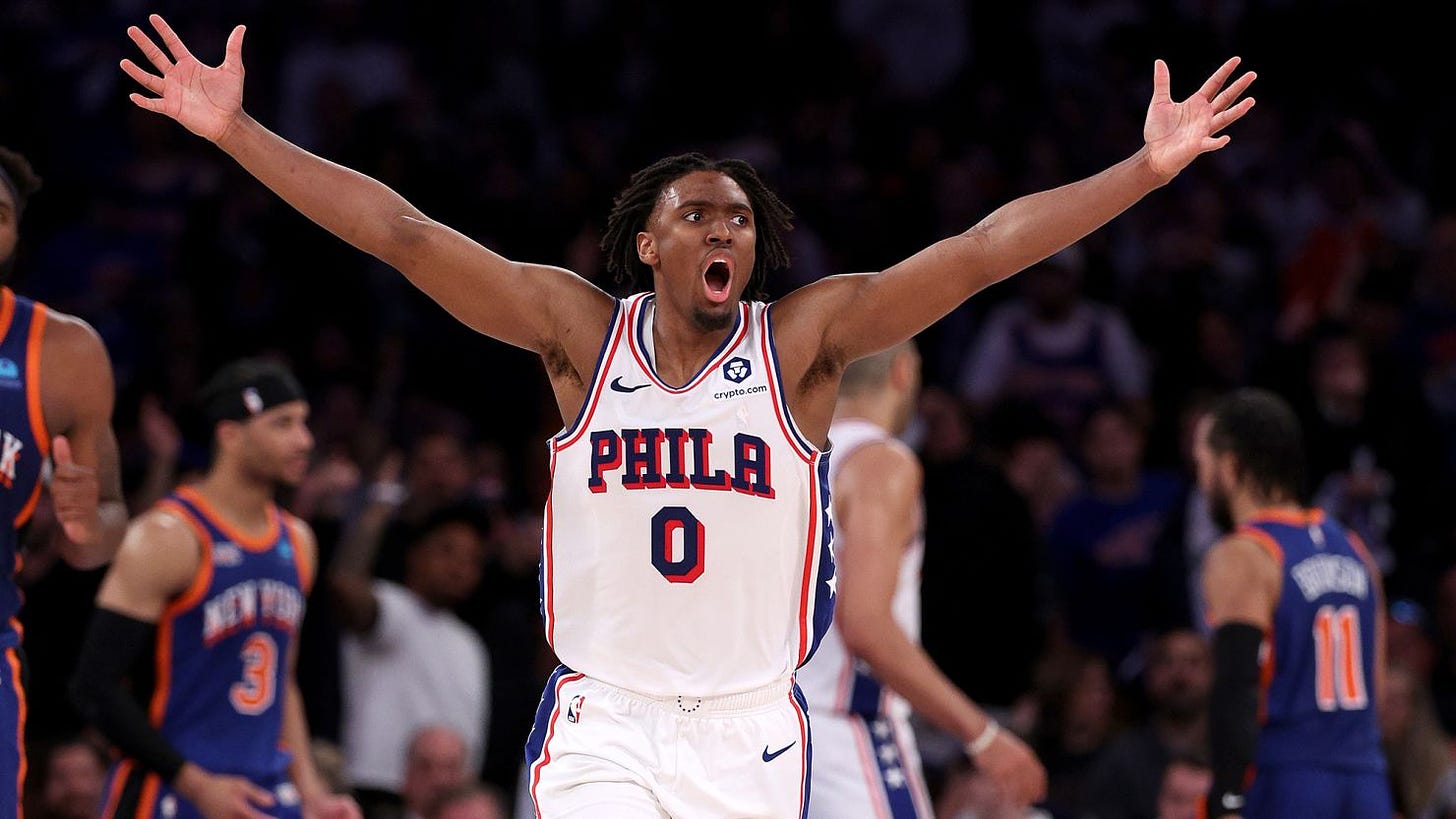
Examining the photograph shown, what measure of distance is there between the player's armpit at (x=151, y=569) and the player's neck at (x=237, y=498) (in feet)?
0.70

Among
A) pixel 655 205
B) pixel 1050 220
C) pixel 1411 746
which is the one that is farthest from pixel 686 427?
pixel 1411 746

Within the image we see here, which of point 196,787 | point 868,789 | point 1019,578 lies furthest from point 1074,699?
point 196,787

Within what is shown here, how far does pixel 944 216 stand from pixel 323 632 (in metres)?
5.33

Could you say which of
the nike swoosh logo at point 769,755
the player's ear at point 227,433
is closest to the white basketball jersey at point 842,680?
the nike swoosh logo at point 769,755

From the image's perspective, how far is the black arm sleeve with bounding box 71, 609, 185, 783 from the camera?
6438 mm

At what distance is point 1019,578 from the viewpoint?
→ 29.3ft

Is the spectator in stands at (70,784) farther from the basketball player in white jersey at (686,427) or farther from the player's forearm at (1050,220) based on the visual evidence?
the player's forearm at (1050,220)

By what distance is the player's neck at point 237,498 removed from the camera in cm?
698

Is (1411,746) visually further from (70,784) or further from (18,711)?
(18,711)

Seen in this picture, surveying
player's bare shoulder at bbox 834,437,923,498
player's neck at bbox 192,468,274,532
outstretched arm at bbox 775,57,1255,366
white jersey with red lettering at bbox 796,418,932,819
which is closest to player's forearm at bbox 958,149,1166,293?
outstretched arm at bbox 775,57,1255,366

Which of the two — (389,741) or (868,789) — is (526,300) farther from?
(389,741)

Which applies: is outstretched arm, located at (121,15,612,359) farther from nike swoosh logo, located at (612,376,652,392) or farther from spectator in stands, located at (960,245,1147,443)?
spectator in stands, located at (960,245,1147,443)

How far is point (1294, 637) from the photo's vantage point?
629 cm

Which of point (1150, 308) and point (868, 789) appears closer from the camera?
point (868, 789)
